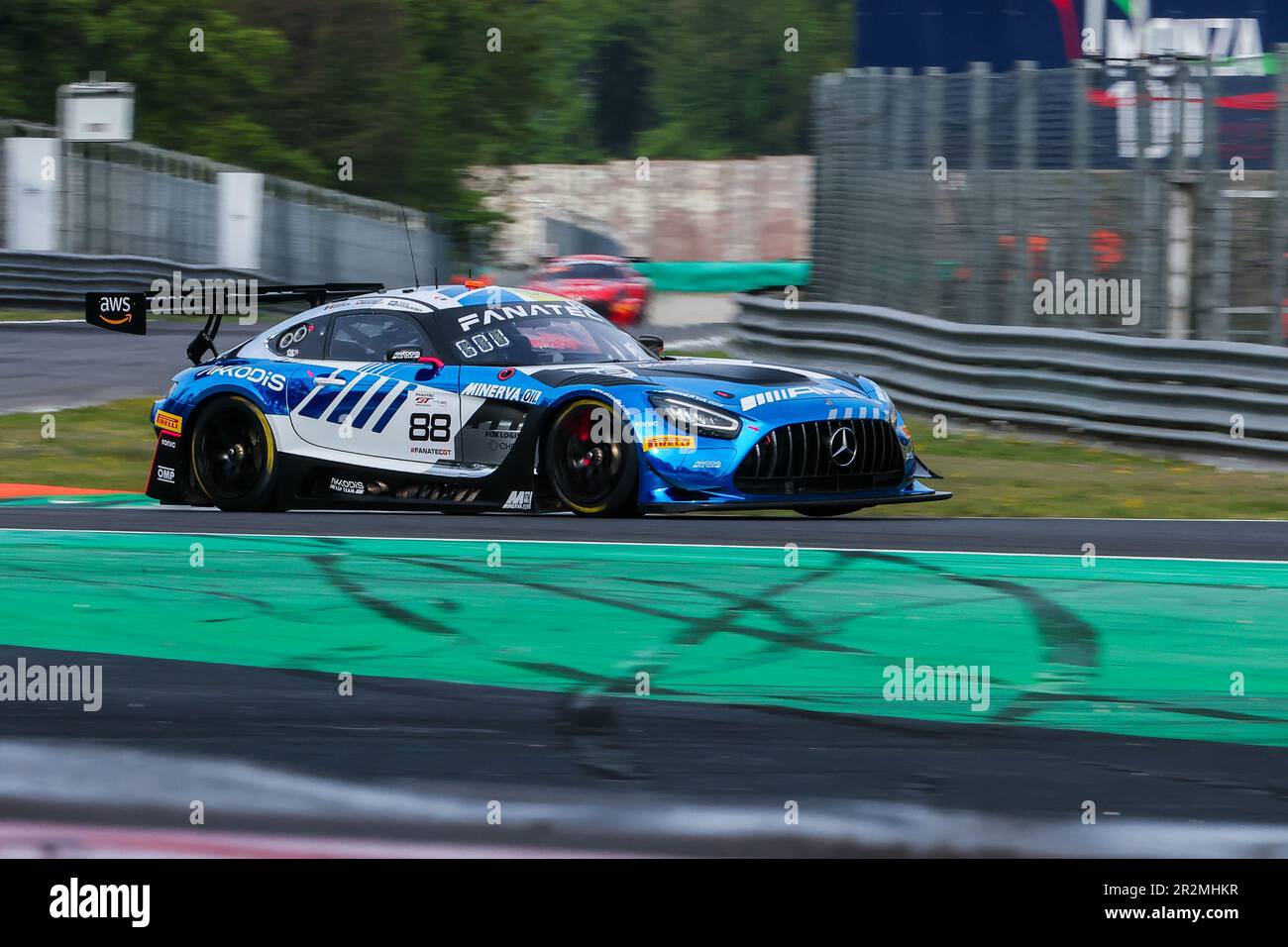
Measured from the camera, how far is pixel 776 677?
584 centimetres

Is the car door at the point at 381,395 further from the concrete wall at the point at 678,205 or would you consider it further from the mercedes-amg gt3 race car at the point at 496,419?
the concrete wall at the point at 678,205

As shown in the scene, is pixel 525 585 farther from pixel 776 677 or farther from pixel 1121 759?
pixel 1121 759

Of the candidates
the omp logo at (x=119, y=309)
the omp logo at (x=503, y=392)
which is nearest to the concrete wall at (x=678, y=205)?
the omp logo at (x=119, y=309)

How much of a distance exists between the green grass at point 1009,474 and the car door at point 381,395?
9.31 feet

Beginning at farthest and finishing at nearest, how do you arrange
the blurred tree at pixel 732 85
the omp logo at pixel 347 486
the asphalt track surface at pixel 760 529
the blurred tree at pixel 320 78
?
the blurred tree at pixel 732 85, the blurred tree at pixel 320 78, the omp logo at pixel 347 486, the asphalt track surface at pixel 760 529

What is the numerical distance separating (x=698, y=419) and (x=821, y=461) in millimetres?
687

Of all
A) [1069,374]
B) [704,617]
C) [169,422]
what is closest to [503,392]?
[169,422]

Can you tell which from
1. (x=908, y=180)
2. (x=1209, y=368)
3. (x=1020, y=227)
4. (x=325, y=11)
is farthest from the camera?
(x=325, y=11)

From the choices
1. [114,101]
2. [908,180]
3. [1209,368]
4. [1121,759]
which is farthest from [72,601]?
[114,101]

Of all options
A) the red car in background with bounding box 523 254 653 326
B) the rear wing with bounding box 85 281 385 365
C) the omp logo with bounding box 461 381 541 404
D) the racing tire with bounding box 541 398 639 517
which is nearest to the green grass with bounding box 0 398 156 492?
the rear wing with bounding box 85 281 385 365
